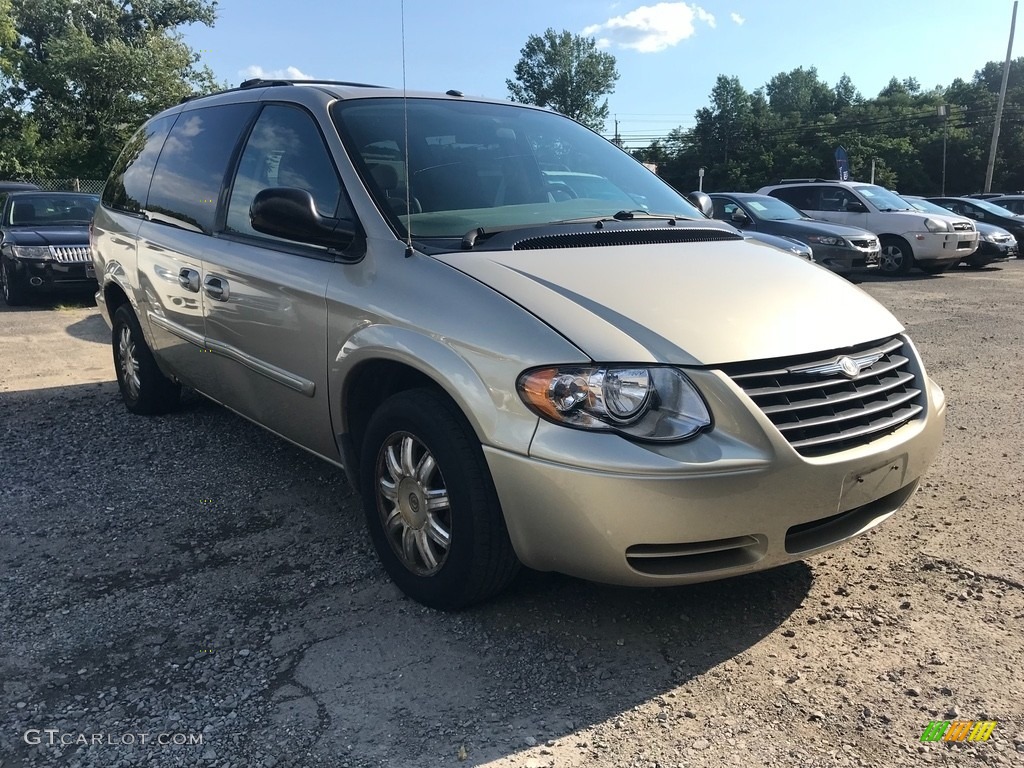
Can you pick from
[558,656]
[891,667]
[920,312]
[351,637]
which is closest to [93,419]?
[351,637]

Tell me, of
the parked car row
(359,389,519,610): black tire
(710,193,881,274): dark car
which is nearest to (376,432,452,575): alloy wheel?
(359,389,519,610): black tire

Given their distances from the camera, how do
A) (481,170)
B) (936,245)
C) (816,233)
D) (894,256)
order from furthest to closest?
(894,256) < (936,245) < (816,233) < (481,170)

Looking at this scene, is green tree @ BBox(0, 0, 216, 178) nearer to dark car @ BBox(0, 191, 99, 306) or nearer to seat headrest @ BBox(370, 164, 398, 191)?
dark car @ BBox(0, 191, 99, 306)

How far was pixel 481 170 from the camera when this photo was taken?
3580 mm

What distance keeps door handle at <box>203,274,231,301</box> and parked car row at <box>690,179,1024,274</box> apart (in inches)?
391

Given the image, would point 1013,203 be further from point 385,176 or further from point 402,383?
point 402,383

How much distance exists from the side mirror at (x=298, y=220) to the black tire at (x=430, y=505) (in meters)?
0.70

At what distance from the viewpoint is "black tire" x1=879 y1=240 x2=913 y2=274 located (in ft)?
49.4

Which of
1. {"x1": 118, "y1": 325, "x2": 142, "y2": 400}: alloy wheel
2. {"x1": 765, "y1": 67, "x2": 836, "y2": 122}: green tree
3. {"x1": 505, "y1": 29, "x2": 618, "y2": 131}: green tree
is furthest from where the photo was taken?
{"x1": 765, "y1": 67, "x2": 836, "y2": 122}: green tree

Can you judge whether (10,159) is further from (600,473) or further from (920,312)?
(600,473)

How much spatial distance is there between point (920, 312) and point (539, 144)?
8.04 m

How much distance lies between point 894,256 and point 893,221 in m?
0.64

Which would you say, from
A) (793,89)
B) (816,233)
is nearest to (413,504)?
(816,233)

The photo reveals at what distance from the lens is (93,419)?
5.50m
